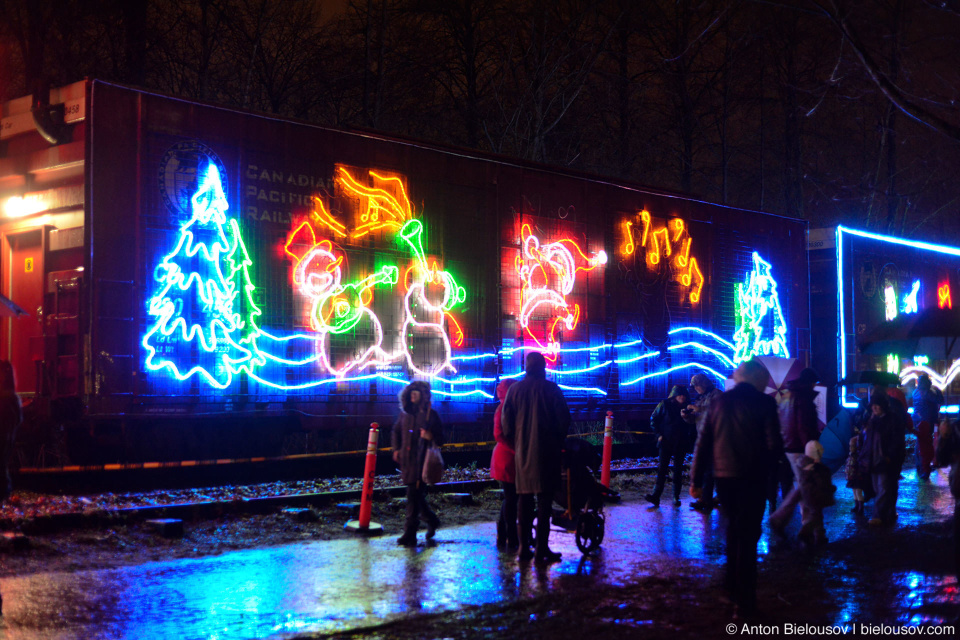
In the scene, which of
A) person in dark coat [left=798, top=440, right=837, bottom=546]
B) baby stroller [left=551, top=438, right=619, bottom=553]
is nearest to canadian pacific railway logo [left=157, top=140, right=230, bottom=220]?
baby stroller [left=551, top=438, right=619, bottom=553]

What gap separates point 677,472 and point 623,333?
4.80 m

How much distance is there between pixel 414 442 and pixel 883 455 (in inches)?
223

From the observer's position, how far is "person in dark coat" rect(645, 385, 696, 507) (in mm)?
12734

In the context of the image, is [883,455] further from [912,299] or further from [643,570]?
[912,299]

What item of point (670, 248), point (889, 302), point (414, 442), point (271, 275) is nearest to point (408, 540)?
point (414, 442)

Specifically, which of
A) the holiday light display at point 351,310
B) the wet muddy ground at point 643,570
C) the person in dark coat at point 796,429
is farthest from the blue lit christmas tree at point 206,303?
the person in dark coat at point 796,429

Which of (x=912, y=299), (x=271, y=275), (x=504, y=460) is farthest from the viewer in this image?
(x=912, y=299)

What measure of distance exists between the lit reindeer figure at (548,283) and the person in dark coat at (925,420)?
6220 millimetres

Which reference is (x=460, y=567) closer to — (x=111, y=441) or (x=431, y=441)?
(x=431, y=441)

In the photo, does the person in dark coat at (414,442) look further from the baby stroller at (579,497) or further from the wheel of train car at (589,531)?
the wheel of train car at (589,531)

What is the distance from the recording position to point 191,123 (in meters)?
11.7

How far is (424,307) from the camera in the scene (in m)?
14.1

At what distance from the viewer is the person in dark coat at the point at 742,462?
7.24 m

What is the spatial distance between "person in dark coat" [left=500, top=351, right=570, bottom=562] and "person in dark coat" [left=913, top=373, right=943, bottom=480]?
1025 centimetres
